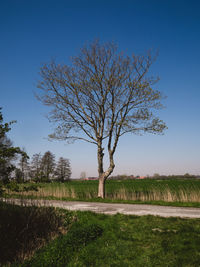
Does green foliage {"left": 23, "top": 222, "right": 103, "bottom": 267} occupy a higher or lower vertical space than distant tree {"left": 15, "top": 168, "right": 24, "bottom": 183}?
lower

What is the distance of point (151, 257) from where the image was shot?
192 inches

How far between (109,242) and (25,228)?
2487 millimetres

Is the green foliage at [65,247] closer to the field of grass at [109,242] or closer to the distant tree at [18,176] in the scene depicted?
the field of grass at [109,242]

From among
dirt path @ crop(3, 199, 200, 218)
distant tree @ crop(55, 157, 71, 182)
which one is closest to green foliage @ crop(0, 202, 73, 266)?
dirt path @ crop(3, 199, 200, 218)

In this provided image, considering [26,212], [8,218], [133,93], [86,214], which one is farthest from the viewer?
[133,93]

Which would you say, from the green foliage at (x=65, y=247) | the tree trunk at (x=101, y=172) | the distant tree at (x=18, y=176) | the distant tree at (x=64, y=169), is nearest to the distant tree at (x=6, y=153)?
the distant tree at (x=18, y=176)

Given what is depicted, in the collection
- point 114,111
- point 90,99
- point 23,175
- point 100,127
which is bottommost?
point 23,175

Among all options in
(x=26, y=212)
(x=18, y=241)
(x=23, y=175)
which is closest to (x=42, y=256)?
(x=18, y=241)

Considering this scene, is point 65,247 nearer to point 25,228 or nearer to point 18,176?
point 25,228

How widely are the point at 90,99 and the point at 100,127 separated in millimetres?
2467

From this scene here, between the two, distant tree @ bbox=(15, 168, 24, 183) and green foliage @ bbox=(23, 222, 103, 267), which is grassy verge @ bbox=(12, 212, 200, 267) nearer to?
green foliage @ bbox=(23, 222, 103, 267)

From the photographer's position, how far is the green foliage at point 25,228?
5262 mm

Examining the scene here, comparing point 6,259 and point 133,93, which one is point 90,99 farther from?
point 6,259

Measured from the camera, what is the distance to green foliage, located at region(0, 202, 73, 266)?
526cm
